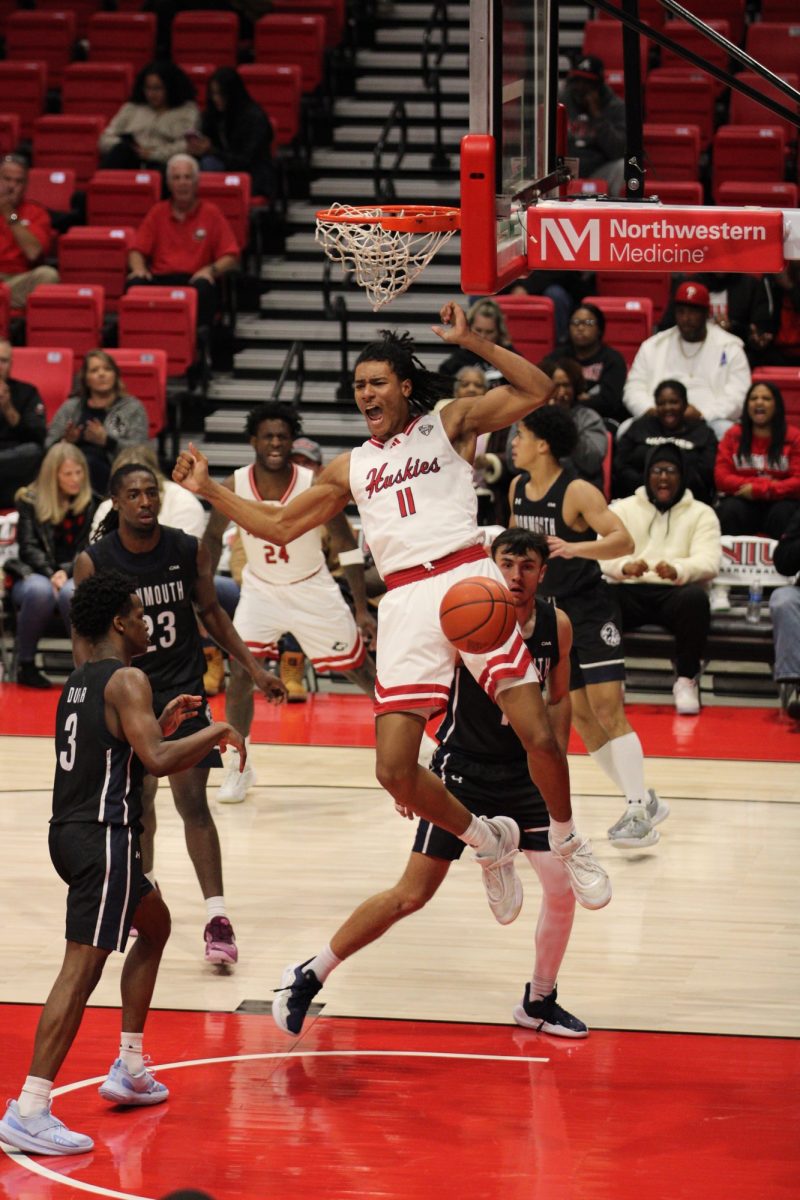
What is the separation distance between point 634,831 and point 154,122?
8678mm

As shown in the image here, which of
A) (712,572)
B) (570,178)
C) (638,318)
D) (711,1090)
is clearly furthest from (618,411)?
(711,1090)

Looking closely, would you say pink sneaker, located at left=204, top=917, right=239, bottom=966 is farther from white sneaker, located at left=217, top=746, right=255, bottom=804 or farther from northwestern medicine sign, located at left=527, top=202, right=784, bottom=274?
northwestern medicine sign, located at left=527, top=202, right=784, bottom=274

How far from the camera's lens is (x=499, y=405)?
5.66 m

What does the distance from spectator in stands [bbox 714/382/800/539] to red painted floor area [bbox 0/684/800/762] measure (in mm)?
1166

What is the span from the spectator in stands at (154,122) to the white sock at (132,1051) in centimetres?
1026

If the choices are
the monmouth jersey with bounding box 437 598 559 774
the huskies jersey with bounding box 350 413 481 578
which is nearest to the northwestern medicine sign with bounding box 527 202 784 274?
the huskies jersey with bounding box 350 413 481 578

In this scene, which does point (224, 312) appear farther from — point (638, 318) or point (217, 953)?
point (217, 953)

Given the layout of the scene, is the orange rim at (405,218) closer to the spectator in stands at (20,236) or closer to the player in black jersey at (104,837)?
the player in black jersey at (104,837)

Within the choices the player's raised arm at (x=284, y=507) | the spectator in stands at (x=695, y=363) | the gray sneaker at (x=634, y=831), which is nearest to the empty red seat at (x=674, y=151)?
the spectator in stands at (x=695, y=363)

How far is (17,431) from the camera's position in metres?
11.6

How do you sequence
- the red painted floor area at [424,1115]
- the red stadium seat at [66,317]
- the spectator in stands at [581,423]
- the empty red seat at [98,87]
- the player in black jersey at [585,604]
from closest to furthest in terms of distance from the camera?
the red painted floor area at [424,1115], the player in black jersey at [585,604], the spectator in stands at [581,423], the red stadium seat at [66,317], the empty red seat at [98,87]

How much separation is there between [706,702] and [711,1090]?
18.4 ft

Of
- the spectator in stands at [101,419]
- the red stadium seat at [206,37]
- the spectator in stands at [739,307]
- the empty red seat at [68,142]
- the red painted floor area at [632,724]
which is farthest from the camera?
the red stadium seat at [206,37]

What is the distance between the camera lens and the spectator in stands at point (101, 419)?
37.1 ft
